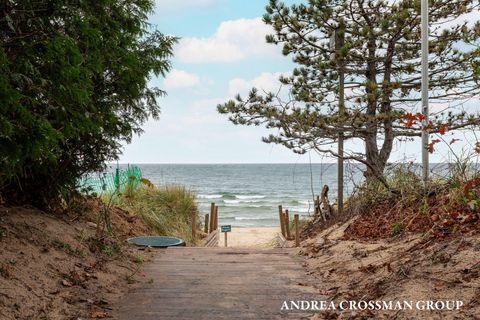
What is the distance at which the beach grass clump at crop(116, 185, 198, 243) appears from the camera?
29.9ft

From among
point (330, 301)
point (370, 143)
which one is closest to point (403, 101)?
point (370, 143)

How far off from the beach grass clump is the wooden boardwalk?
10.6 ft

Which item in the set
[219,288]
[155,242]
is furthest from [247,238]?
[219,288]

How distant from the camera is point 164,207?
10359 mm

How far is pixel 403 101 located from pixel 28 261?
24.0 feet

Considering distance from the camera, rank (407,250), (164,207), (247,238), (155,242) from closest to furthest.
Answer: (407,250) → (155,242) → (164,207) → (247,238)

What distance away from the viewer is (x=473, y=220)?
4.05 metres

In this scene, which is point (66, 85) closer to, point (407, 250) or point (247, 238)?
point (407, 250)

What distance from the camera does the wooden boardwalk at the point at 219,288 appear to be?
11.5 feet

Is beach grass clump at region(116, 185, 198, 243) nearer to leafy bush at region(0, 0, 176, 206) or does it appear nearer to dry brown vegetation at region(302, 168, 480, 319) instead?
leafy bush at region(0, 0, 176, 206)

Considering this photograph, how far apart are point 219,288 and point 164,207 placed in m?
6.34

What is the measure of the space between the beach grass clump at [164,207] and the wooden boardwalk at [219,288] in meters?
3.24

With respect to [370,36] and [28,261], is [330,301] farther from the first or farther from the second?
[370,36]

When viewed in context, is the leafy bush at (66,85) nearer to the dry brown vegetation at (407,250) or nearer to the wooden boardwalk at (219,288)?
the wooden boardwalk at (219,288)
